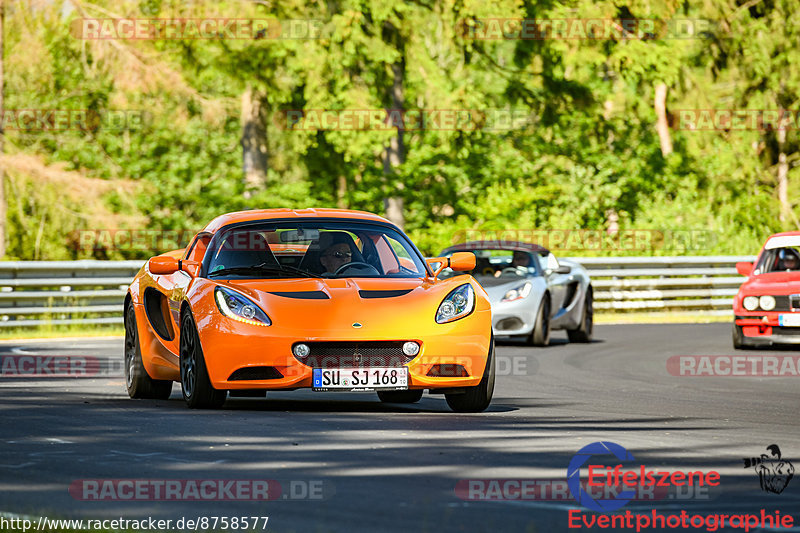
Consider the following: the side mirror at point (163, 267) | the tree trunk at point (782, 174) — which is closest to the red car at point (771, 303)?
the side mirror at point (163, 267)

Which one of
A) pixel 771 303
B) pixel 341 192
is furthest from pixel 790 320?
pixel 341 192

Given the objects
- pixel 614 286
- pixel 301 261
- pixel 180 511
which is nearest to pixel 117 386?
pixel 301 261

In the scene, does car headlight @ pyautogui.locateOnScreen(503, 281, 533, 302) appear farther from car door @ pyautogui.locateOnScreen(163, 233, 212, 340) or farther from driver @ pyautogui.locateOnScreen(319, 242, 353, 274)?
driver @ pyautogui.locateOnScreen(319, 242, 353, 274)

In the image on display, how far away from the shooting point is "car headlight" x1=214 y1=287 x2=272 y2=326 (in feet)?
31.3

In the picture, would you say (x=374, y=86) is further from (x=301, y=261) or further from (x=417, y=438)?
(x=417, y=438)

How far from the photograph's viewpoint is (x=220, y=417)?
946cm

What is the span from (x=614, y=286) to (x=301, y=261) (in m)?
18.0

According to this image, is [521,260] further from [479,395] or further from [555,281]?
[479,395]

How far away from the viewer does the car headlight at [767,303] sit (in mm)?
18125

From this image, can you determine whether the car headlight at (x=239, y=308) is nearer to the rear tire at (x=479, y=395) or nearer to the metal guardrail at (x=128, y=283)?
the rear tire at (x=479, y=395)

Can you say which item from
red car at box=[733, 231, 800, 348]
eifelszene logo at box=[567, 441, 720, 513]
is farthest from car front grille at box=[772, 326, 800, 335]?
eifelszene logo at box=[567, 441, 720, 513]

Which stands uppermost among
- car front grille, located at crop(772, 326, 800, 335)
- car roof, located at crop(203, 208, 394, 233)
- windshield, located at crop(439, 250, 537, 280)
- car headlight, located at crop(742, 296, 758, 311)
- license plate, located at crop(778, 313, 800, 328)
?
car roof, located at crop(203, 208, 394, 233)

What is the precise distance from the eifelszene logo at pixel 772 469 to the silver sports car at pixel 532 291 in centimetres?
988

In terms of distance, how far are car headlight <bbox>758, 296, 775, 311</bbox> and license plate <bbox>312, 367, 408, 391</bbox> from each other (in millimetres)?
9799
